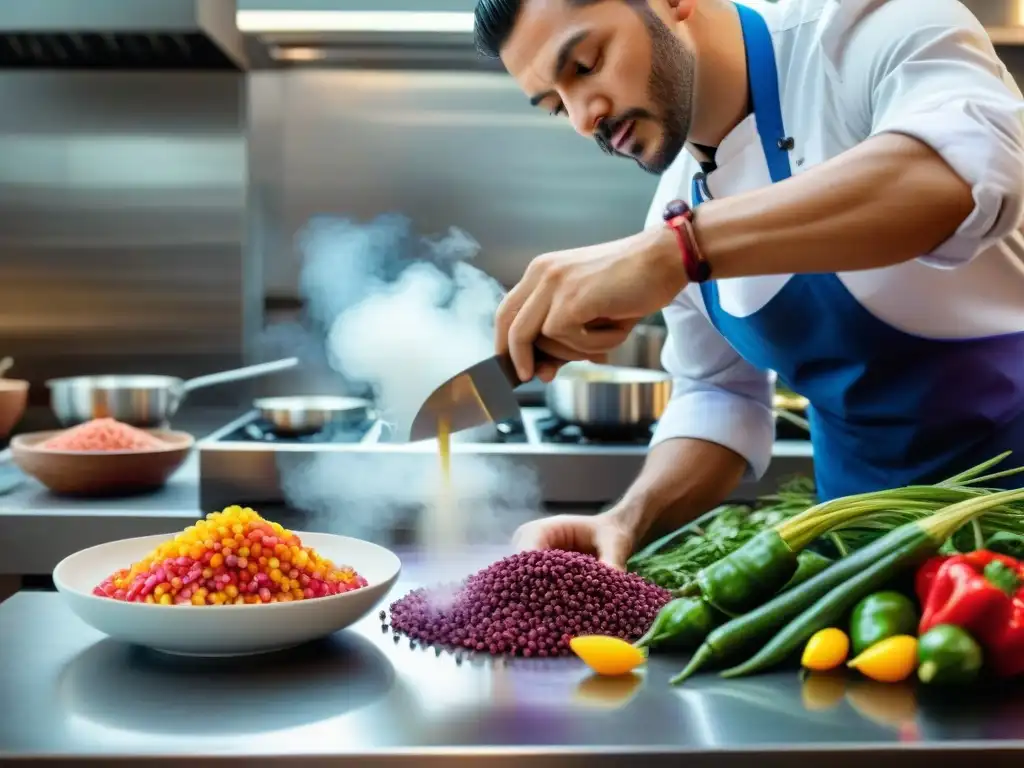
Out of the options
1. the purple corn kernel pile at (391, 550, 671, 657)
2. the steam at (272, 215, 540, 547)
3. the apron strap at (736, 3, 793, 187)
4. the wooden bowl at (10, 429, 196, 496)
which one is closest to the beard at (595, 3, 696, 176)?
the apron strap at (736, 3, 793, 187)

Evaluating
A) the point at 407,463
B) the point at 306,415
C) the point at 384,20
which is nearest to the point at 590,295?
the point at 407,463

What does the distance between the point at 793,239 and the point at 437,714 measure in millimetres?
619

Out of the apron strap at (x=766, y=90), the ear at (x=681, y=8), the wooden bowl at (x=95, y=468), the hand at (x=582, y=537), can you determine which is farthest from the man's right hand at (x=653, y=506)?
the wooden bowl at (x=95, y=468)

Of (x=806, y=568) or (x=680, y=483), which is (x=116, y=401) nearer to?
(x=680, y=483)

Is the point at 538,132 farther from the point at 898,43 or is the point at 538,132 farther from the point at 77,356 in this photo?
the point at 898,43

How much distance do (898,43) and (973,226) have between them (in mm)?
285

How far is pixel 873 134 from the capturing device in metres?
1.12

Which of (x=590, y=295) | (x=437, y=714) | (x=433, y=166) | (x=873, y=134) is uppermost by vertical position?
(x=433, y=166)

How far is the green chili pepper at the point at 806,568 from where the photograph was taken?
1.14 metres

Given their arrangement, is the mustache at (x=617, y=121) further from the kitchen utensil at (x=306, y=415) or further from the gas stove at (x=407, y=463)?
the kitchen utensil at (x=306, y=415)

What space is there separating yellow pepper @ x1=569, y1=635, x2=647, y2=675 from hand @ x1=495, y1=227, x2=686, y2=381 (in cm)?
34

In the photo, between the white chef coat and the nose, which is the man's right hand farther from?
the nose

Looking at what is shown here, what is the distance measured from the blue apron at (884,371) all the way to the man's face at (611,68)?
0.61 feet

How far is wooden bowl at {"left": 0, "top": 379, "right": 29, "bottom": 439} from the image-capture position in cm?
273
